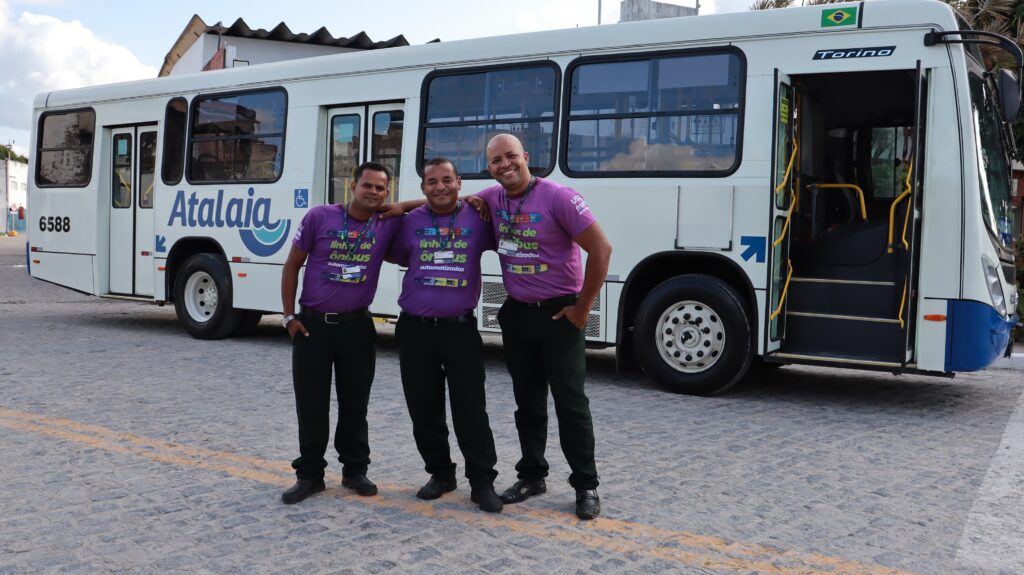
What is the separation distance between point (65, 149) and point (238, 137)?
10.7 ft

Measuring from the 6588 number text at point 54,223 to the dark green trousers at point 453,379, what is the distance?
9794 mm

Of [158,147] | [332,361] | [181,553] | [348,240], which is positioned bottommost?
[181,553]

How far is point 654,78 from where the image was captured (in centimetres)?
851

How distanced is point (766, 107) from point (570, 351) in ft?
13.4

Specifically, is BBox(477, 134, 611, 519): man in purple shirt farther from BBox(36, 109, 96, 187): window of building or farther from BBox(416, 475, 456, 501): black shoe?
BBox(36, 109, 96, 187): window of building

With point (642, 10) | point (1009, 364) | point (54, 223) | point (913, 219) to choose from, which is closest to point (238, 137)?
point (54, 223)

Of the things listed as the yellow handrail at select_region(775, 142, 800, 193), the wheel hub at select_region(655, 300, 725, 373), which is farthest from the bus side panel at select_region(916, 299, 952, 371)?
the wheel hub at select_region(655, 300, 725, 373)

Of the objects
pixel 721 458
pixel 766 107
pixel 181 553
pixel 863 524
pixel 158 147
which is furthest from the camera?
pixel 158 147

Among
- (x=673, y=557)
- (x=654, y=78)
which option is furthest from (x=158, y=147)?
(x=673, y=557)

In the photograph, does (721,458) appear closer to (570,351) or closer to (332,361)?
(570,351)

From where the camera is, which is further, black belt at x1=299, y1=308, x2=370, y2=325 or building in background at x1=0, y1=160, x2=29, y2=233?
building in background at x1=0, y1=160, x2=29, y2=233

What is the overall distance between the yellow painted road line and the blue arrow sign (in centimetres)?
387

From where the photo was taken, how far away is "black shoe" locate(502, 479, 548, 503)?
4.90 m

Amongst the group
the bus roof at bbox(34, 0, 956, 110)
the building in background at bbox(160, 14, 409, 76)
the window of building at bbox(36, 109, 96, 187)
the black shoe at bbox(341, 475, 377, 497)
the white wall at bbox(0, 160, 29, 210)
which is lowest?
the black shoe at bbox(341, 475, 377, 497)
